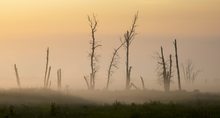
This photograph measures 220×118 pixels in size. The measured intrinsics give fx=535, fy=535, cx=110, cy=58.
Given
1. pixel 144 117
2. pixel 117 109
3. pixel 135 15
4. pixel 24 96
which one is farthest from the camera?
pixel 135 15

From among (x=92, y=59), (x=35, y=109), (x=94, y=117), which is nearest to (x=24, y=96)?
(x=35, y=109)

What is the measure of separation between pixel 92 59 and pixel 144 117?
53.4m

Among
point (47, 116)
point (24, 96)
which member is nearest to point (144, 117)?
point (47, 116)

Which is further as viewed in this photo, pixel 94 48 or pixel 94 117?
pixel 94 48

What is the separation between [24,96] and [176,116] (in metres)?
24.7

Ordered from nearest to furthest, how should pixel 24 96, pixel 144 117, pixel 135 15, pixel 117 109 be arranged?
pixel 144 117 < pixel 117 109 < pixel 24 96 < pixel 135 15

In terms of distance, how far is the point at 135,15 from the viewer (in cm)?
8075

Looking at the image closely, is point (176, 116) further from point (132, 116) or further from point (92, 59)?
point (92, 59)

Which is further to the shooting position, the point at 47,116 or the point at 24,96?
the point at 24,96

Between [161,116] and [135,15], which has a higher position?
[135,15]

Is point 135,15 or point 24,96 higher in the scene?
point 135,15

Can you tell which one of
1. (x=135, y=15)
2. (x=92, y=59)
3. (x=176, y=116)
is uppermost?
(x=135, y=15)

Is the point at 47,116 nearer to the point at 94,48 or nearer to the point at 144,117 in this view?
the point at 144,117

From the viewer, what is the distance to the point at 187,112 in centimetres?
2958
